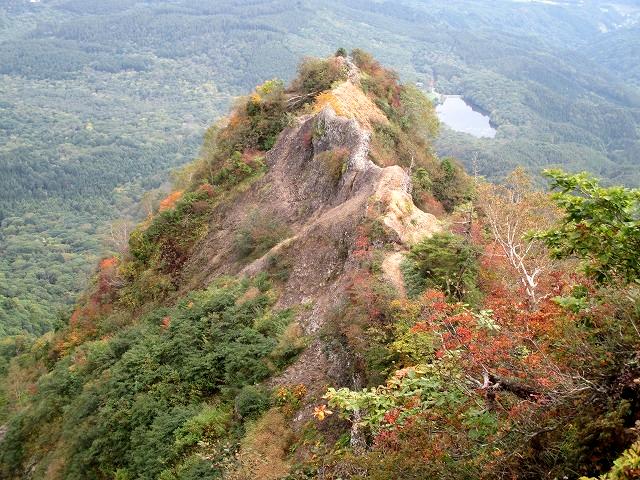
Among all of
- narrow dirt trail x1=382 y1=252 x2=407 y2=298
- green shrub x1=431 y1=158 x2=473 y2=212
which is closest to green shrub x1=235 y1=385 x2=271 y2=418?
narrow dirt trail x1=382 y1=252 x2=407 y2=298

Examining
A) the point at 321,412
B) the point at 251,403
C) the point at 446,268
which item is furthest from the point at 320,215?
the point at 321,412

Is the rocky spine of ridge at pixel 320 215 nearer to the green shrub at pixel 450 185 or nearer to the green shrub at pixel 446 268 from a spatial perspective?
the green shrub at pixel 446 268

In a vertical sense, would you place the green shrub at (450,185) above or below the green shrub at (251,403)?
above

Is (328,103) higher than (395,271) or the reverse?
the reverse

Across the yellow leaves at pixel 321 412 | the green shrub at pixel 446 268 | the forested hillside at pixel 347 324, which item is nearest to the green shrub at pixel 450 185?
the forested hillside at pixel 347 324

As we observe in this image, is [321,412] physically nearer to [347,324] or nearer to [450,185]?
[347,324]

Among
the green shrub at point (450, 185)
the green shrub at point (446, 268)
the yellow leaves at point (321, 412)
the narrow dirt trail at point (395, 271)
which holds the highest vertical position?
the yellow leaves at point (321, 412)

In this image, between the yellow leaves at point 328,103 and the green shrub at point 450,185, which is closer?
the green shrub at point 450,185
